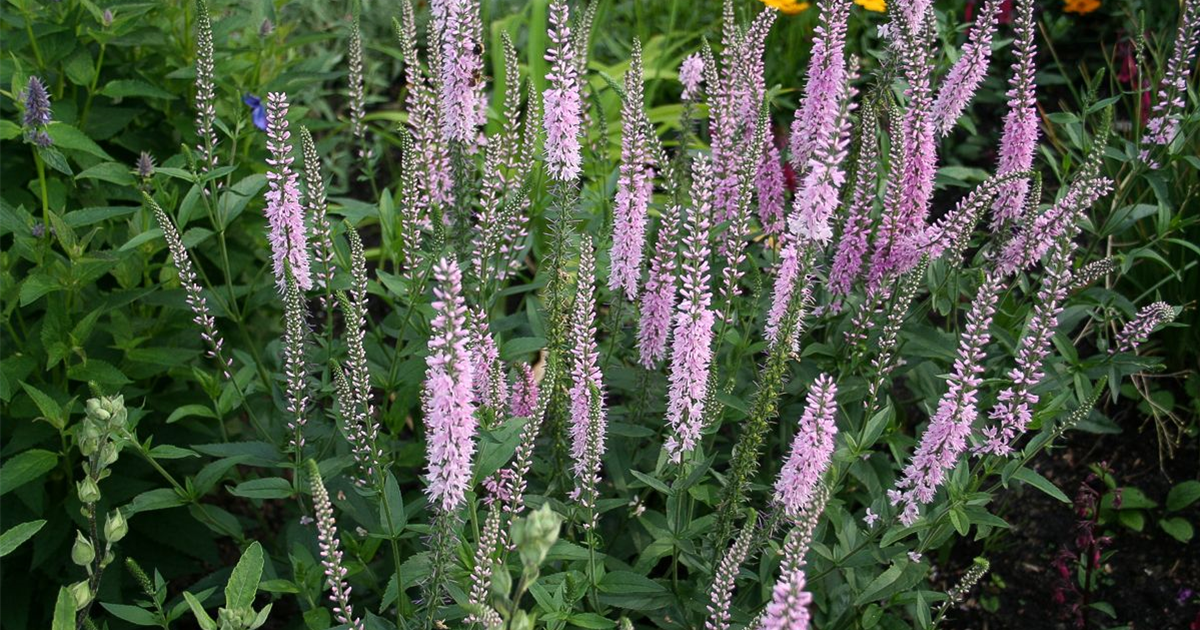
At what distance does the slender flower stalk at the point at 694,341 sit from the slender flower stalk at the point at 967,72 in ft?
3.68

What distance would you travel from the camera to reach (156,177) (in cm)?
385

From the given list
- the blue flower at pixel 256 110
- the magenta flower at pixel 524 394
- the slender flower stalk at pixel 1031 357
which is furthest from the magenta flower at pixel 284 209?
the slender flower stalk at pixel 1031 357

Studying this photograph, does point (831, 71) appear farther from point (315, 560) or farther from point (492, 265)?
point (315, 560)

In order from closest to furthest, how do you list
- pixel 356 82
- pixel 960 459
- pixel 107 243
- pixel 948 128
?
pixel 960 459, pixel 948 128, pixel 356 82, pixel 107 243

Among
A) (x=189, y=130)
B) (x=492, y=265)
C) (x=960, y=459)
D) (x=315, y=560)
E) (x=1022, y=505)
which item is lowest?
(x=1022, y=505)

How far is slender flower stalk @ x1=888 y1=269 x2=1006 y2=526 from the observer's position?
297 cm

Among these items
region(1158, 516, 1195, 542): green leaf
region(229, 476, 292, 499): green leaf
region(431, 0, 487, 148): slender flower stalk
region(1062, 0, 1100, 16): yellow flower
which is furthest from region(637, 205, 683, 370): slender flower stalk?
region(1062, 0, 1100, 16): yellow flower

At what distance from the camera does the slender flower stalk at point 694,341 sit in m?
2.99

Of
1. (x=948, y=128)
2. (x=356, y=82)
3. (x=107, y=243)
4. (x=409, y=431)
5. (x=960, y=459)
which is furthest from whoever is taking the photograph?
(x=409, y=431)

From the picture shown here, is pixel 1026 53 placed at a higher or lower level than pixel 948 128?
higher

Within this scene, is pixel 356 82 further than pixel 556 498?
Yes

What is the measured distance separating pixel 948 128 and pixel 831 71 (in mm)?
560

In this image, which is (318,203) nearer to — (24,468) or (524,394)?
(524,394)

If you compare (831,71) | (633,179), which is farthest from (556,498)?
(831,71)
